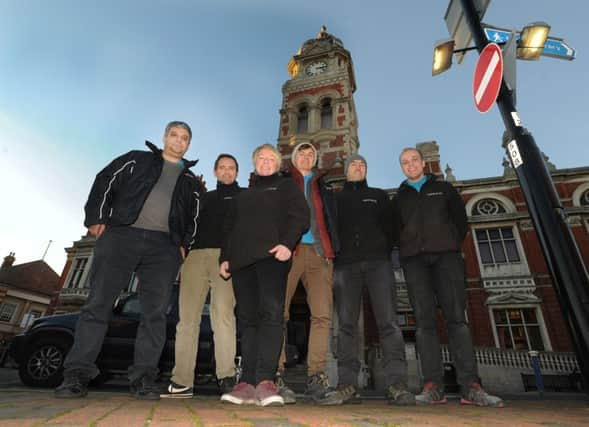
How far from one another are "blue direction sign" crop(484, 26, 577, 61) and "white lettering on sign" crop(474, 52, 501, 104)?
0.63m

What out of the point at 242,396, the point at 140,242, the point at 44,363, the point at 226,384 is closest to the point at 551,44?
the point at 242,396

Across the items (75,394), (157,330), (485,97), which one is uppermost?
(485,97)

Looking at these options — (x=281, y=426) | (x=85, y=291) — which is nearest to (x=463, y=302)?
(x=281, y=426)

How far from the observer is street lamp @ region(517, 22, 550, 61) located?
9.77ft

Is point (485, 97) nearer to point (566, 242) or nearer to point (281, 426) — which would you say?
point (566, 242)

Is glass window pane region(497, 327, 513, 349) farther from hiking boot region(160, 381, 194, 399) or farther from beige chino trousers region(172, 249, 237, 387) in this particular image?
hiking boot region(160, 381, 194, 399)

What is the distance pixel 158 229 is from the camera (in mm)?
2861

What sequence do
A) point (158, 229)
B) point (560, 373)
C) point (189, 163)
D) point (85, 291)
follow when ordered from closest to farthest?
1. point (158, 229)
2. point (189, 163)
3. point (560, 373)
4. point (85, 291)

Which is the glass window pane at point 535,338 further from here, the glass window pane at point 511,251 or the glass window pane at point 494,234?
the glass window pane at point 494,234

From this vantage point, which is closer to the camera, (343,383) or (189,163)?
(343,383)

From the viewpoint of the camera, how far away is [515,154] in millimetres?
2584

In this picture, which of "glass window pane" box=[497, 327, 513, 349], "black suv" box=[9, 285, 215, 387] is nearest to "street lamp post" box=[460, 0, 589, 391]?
"black suv" box=[9, 285, 215, 387]

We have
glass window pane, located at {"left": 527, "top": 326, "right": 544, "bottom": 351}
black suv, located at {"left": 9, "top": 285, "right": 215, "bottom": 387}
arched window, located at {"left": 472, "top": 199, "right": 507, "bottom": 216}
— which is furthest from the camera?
arched window, located at {"left": 472, "top": 199, "right": 507, "bottom": 216}

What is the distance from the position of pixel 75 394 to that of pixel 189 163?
221 cm
